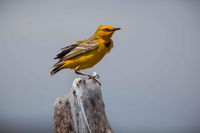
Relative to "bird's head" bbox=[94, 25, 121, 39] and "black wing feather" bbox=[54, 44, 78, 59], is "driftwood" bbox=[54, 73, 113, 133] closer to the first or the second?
"black wing feather" bbox=[54, 44, 78, 59]

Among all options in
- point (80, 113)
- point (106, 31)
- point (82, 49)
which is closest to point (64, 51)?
point (82, 49)

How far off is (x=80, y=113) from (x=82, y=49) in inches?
131

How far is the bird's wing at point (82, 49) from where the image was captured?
1292 cm

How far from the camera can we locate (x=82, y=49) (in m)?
13.1

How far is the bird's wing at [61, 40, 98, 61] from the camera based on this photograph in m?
12.9

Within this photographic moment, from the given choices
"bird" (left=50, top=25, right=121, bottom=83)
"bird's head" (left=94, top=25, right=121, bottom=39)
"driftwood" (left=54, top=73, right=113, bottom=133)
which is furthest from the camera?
"bird's head" (left=94, top=25, right=121, bottom=39)

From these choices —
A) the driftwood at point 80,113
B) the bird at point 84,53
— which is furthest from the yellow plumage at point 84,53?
the driftwood at point 80,113

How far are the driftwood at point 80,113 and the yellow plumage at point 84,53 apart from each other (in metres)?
2.58

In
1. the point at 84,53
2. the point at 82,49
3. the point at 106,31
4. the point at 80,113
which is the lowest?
the point at 80,113

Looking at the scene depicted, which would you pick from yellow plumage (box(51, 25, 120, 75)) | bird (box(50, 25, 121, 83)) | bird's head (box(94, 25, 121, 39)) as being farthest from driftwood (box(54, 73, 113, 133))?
bird's head (box(94, 25, 121, 39))

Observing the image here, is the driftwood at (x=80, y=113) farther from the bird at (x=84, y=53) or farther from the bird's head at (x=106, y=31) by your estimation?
the bird's head at (x=106, y=31)

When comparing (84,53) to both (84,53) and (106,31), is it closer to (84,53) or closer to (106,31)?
(84,53)

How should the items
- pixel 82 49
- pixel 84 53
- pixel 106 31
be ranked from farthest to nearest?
pixel 106 31, pixel 82 49, pixel 84 53

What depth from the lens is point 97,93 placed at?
1039 cm
